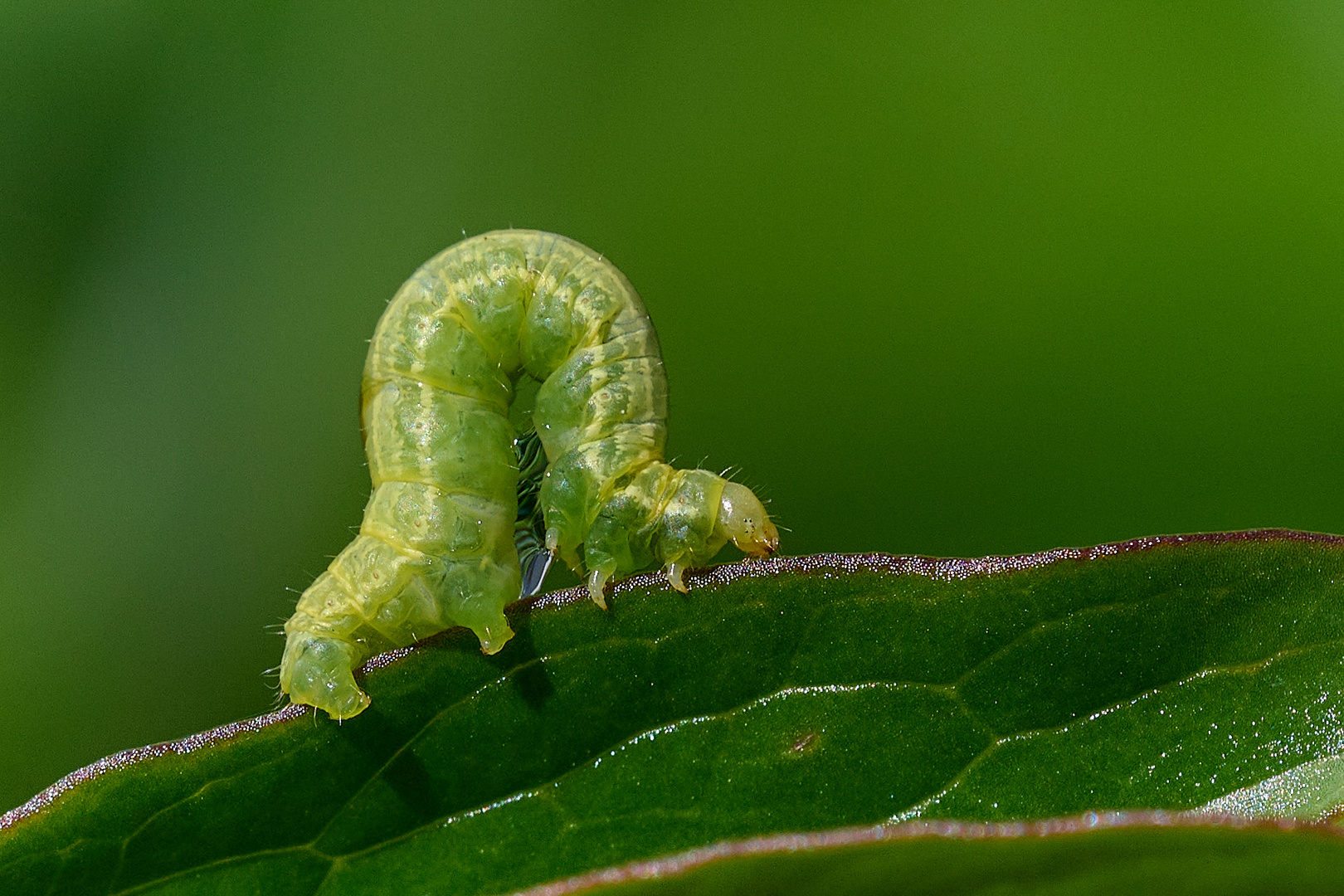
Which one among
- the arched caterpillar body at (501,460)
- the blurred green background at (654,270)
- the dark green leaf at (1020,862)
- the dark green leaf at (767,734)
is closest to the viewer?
the dark green leaf at (1020,862)

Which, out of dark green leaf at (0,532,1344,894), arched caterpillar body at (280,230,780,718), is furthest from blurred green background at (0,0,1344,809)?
dark green leaf at (0,532,1344,894)

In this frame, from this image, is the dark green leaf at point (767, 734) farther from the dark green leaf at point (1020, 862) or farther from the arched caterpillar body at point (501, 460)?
the arched caterpillar body at point (501, 460)

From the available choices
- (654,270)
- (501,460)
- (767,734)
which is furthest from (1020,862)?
(654,270)

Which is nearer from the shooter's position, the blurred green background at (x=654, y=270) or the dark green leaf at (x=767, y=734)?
the dark green leaf at (x=767, y=734)

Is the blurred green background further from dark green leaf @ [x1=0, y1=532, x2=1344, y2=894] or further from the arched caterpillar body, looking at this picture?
dark green leaf @ [x1=0, y1=532, x2=1344, y2=894]

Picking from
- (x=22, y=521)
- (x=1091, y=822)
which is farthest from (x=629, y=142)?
(x=1091, y=822)

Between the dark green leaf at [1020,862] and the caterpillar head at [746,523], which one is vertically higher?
the dark green leaf at [1020,862]

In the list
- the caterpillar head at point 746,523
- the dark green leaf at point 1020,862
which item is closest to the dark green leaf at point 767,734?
the dark green leaf at point 1020,862

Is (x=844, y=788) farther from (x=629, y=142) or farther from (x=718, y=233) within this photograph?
(x=629, y=142)
